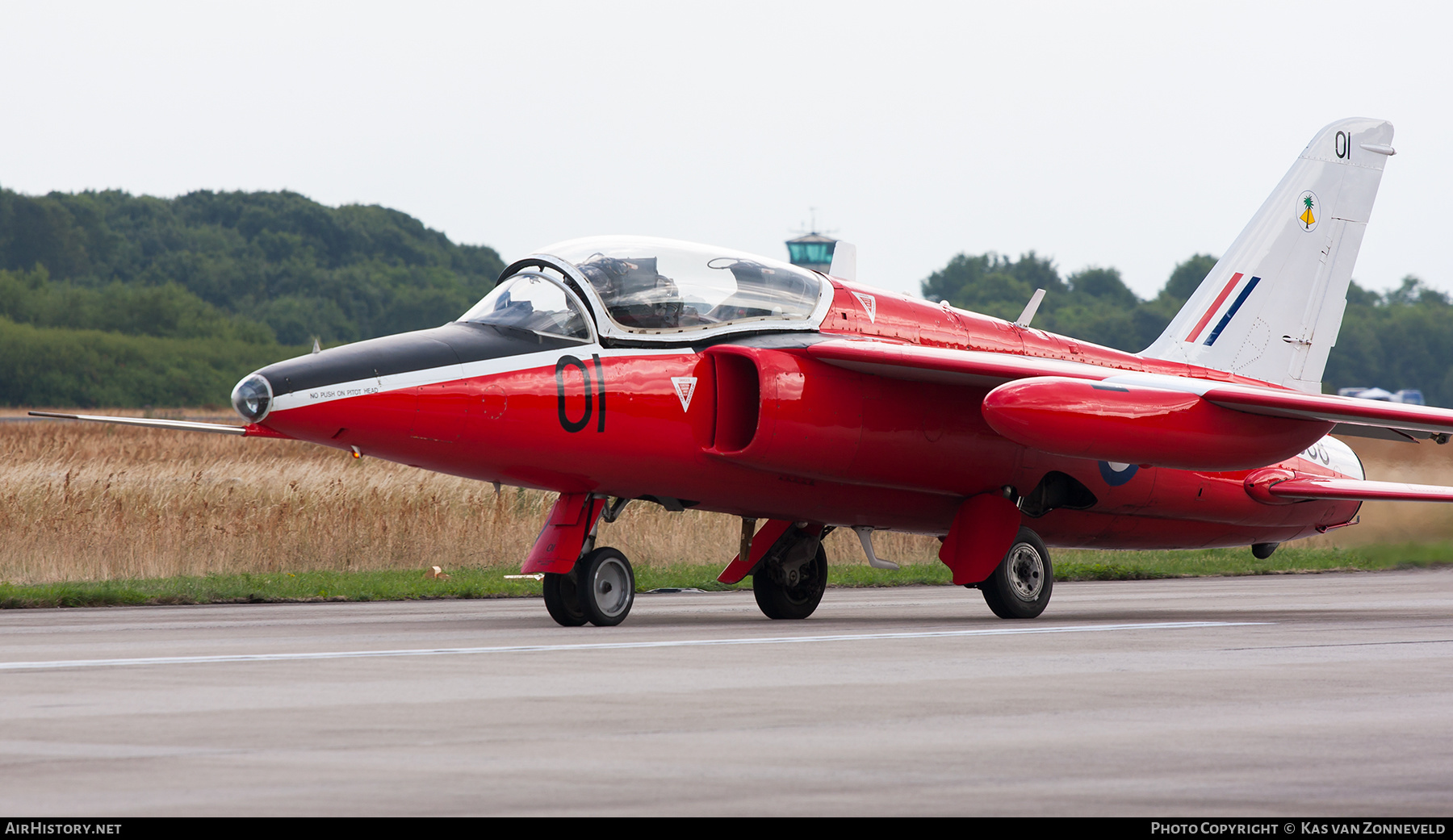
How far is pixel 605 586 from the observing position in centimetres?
1234

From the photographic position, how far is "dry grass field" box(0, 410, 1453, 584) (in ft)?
63.6

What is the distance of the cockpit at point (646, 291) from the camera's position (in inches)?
477

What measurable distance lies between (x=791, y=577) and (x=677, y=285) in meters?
3.05

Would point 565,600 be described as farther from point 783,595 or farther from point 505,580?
point 505,580

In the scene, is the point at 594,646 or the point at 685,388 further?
the point at 685,388

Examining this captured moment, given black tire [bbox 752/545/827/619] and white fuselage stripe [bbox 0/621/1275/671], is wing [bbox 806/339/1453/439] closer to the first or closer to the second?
white fuselage stripe [bbox 0/621/1275/671]

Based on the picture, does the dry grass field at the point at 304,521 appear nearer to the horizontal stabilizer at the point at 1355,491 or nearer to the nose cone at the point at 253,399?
the horizontal stabilizer at the point at 1355,491

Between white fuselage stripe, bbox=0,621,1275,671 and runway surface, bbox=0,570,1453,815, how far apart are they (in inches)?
1.9

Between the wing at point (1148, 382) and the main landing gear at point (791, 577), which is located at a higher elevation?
the wing at point (1148, 382)

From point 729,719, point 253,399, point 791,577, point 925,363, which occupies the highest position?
point 925,363

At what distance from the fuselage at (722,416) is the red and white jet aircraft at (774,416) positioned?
0.02 m

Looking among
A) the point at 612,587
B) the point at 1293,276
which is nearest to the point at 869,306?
the point at 612,587

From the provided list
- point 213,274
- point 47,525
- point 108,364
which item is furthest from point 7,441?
point 213,274

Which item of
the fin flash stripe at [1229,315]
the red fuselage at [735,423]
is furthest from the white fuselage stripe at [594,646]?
the fin flash stripe at [1229,315]
